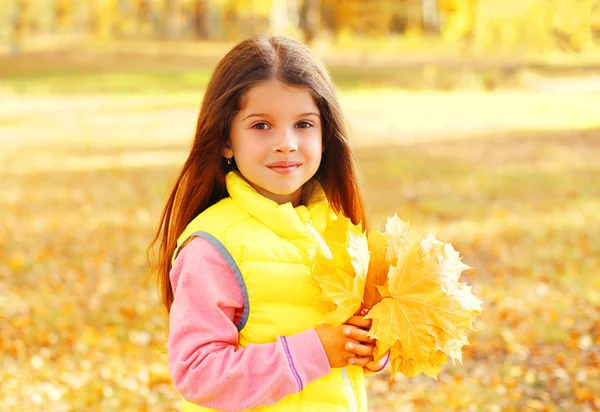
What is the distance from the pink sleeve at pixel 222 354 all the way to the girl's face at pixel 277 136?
0.96 ft

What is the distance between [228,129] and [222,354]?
666 millimetres

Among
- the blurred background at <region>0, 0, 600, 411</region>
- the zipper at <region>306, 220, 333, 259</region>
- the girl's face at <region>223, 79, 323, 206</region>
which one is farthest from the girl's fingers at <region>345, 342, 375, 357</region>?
the blurred background at <region>0, 0, 600, 411</region>

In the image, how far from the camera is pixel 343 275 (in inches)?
79.0

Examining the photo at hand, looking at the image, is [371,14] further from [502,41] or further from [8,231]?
[8,231]

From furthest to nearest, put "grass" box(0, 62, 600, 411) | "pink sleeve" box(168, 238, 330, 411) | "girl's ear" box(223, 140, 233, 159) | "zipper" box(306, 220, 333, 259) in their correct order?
"grass" box(0, 62, 600, 411) → "girl's ear" box(223, 140, 233, 159) → "zipper" box(306, 220, 333, 259) → "pink sleeve" box(168, 238, 330, 411)

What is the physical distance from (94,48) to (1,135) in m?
20.1

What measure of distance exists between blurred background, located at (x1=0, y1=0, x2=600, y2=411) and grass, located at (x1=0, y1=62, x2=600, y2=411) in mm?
23

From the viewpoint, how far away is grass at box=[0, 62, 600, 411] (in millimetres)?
4996

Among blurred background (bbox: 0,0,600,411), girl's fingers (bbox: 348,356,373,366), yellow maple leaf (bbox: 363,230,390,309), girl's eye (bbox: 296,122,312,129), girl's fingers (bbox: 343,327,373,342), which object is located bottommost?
blurred background (bbox: 0,0,600,411)

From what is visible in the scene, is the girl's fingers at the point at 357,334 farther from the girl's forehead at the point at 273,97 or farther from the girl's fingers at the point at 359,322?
the girl's forehead at the point at 273,97

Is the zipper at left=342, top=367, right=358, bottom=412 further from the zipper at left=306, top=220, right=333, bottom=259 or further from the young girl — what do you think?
the zipper at left=306, top=220, right=333, bottom=259

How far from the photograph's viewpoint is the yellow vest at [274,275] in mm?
2076

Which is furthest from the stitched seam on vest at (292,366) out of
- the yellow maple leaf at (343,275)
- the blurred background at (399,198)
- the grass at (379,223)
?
the grass at (379,223)

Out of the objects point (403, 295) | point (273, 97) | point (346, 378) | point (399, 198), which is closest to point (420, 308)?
point (403, 295)
